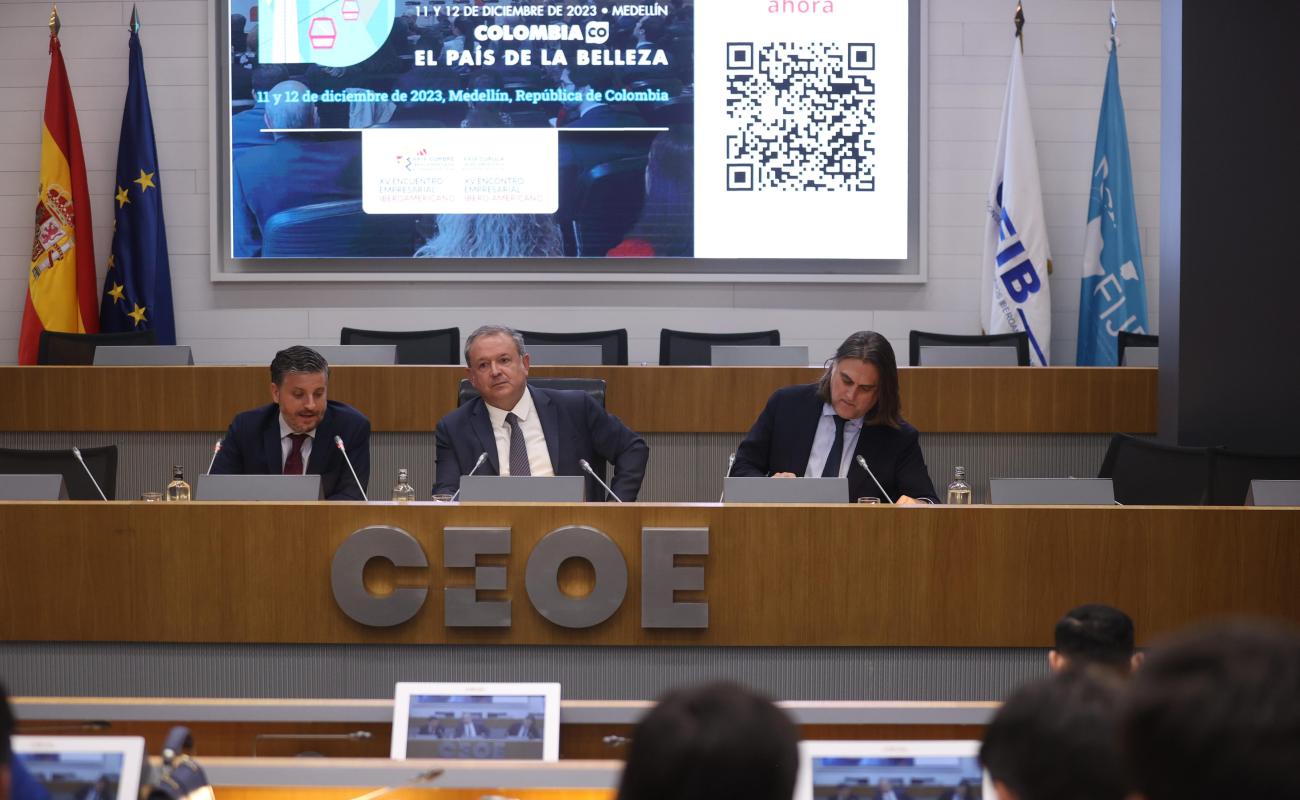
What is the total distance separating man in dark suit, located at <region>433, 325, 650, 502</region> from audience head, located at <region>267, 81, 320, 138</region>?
3561 mm

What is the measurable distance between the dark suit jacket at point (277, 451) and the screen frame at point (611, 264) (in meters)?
3.25

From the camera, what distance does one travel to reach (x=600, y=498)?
4512 millimetres

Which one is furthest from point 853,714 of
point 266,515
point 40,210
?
point 40,210

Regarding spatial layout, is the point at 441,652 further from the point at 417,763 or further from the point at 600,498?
the point at 600,498

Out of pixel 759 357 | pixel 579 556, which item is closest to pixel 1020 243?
pixel 759 357

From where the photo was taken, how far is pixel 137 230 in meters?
7.33

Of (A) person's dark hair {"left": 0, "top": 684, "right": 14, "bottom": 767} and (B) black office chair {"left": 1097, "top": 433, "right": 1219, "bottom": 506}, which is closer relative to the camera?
(A) person's dark hair {"left": 0, "top": 684, "right": 14, "bottom": 767}

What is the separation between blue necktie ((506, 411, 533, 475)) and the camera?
4.21 meters

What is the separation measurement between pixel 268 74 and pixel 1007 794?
6984 mm

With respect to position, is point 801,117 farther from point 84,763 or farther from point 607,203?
point 84,763

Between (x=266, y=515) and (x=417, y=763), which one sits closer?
(x=417, y=763)

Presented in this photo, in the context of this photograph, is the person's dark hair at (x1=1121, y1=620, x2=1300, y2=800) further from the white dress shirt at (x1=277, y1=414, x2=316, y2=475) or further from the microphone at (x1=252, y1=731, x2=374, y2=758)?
the white dress shirt at (x1=277, y1=414, x2=316, y2=475)

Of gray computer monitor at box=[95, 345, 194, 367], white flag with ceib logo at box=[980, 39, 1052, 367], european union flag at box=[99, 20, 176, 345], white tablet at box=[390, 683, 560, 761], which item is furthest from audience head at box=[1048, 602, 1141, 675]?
european union flag at box=[99, 20, 176, 345]

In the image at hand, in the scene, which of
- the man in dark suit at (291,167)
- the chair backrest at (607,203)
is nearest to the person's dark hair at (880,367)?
the chair backrest at (607,203)
